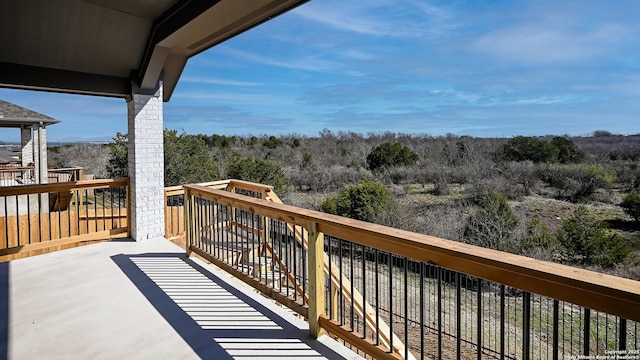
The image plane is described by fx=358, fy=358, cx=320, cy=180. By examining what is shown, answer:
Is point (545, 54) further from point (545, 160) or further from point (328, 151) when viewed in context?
point (328, 151)

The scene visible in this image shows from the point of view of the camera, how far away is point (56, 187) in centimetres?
520

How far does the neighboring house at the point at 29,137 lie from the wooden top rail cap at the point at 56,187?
8355mm

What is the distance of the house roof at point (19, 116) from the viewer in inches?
450

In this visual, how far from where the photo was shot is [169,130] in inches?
523

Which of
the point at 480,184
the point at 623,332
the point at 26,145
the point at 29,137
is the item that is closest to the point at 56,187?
the point at 623,332

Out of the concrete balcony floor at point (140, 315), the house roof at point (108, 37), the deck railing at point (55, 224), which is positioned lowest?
the concrete balcony floor at point (140, 315)

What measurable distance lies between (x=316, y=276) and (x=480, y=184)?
12.6 meters

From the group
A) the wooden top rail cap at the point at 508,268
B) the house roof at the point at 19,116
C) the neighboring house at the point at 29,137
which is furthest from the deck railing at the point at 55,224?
the house roof at the point at 19,116

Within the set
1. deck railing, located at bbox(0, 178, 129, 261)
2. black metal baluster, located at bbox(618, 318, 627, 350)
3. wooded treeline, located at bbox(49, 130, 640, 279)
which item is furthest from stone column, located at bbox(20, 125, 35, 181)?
black metal baluster, located at bbox(618, 318, 627, 350)

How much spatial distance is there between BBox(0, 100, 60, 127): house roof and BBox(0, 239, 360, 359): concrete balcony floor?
377 inches

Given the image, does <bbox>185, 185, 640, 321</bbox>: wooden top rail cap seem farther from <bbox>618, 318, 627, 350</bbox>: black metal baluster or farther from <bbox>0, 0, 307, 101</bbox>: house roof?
<bbox>0, 0, 307, 101</bbox>: house roof

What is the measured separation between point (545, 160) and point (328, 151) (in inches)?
477

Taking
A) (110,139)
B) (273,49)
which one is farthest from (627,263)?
(110,139)

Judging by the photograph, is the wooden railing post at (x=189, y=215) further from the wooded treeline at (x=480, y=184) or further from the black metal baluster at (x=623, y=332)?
the wooded treeline at (x=480, y=184)
